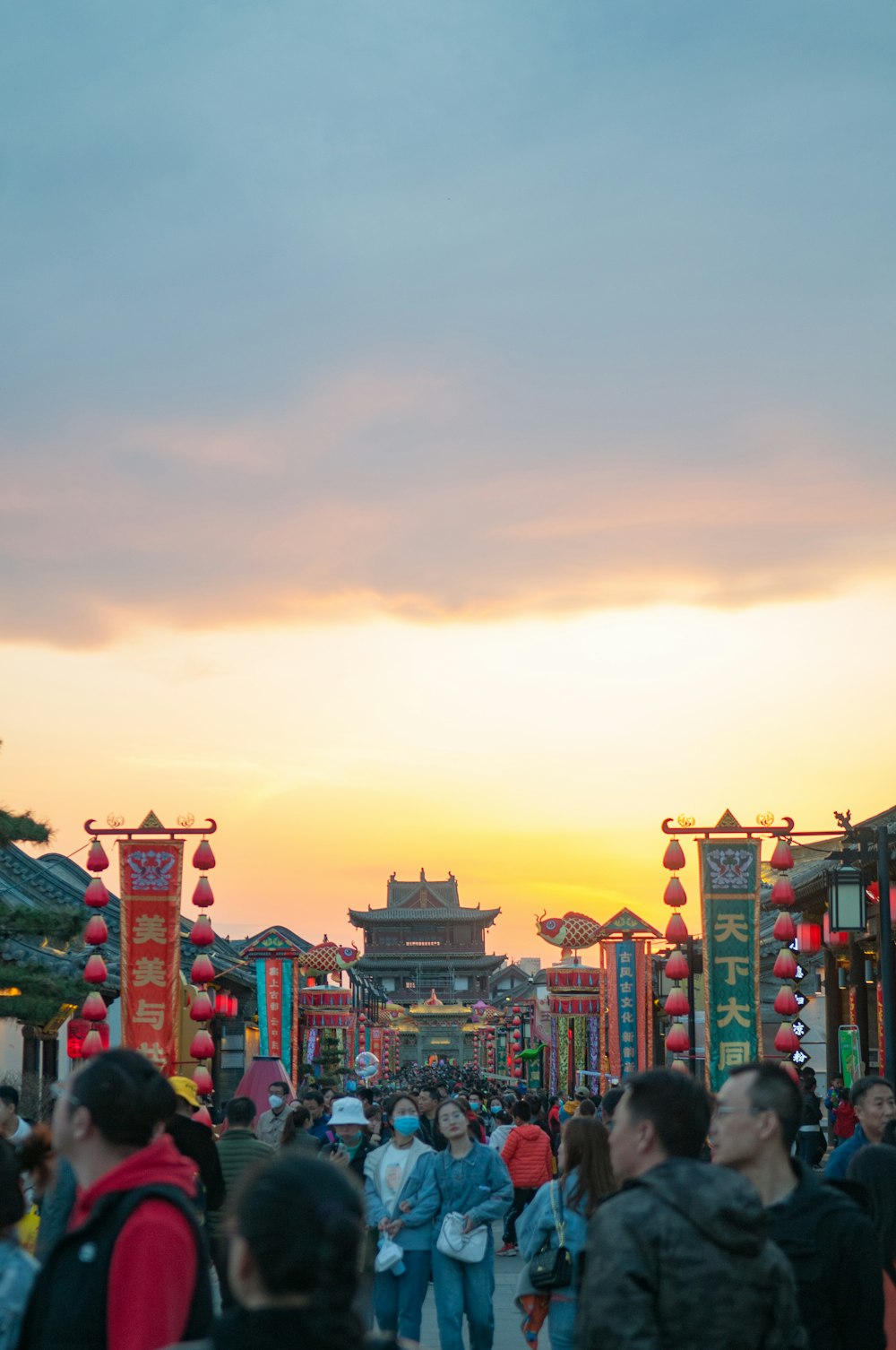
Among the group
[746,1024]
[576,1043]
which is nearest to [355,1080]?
[576,1043]

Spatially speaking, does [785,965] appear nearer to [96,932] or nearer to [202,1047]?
[202,1047]

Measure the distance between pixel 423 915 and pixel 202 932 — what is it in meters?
86.5

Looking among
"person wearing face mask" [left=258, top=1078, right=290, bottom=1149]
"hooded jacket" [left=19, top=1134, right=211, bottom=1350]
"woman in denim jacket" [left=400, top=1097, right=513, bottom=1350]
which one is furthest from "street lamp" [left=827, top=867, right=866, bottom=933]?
"hooded jacket" [left=19, top=1134, right=211, bottom=1350]

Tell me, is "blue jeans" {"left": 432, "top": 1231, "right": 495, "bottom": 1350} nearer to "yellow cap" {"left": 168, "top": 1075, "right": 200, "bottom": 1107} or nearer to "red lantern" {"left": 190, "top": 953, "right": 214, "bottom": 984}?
"yellow cap" {"left": 168, "top": 1075, "right": 200, "bottom": 1107}

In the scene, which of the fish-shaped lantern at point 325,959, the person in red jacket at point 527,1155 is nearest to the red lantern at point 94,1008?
the person in red jacket at point 527,1155

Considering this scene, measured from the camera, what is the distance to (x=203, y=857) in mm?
18766

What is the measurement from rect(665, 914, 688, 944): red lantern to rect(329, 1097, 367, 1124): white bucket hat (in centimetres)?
1048

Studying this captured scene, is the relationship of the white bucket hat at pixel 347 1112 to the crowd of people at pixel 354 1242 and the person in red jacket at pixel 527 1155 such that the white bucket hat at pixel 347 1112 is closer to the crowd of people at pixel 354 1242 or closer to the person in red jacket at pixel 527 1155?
the person in red jacket at pixel 527 1155

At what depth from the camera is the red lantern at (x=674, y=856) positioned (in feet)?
63.6

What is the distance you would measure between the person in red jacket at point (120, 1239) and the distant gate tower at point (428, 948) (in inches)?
3935

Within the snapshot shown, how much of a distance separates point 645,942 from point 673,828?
13.9m

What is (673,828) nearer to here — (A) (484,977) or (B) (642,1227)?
(B) (642,1227)

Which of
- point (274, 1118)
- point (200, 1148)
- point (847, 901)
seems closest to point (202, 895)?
point (274, 1118)

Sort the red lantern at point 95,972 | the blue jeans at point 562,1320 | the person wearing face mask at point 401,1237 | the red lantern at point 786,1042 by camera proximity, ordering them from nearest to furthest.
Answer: the blue jeans at point 562,1320 < the person wearing face mask at point 401,1237 < the red lantern at point 95,972 < the red lantern at point 786,1042
